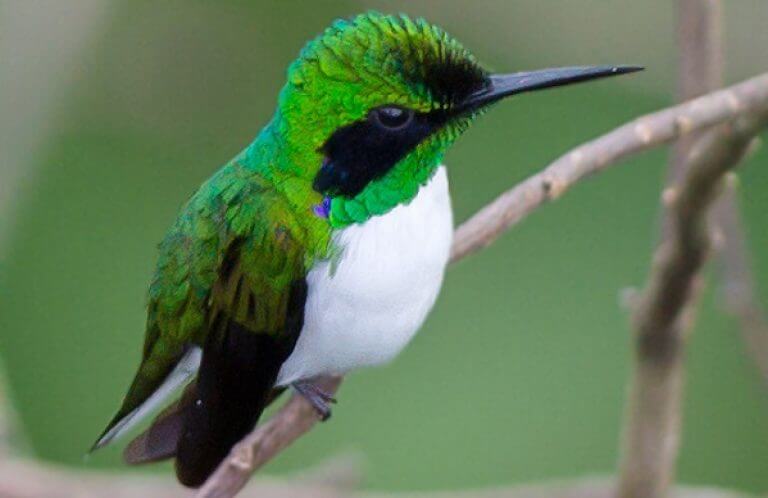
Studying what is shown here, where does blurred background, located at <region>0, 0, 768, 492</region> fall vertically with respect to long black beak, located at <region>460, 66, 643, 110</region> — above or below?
below

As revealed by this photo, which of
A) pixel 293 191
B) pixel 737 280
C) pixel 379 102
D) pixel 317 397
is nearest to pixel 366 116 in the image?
pixel 379 102

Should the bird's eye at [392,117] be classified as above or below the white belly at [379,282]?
above

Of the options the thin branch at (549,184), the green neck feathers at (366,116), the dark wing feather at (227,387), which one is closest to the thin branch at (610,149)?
the thin branch at (549,184)

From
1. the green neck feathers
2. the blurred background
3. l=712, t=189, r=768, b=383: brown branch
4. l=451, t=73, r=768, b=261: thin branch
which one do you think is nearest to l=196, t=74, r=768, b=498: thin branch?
l=451, t=73, r=768, b=261: thin branch

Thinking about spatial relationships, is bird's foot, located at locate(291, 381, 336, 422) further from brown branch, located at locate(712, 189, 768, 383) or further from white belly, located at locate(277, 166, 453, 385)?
brown branch, located at locate(712, 189, 768, 383)

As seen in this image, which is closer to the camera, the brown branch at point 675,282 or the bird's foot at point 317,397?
the brown branch at point 675,282

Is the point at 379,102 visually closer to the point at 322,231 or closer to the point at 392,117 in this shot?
the point at 392,117

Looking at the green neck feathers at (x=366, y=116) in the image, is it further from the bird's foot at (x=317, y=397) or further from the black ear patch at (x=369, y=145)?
the bird's foot at (x=317, y=397)
